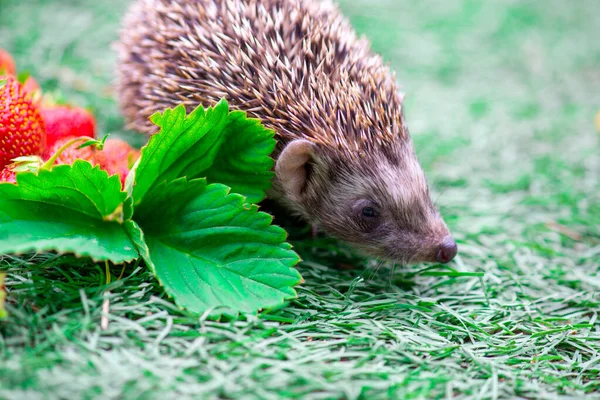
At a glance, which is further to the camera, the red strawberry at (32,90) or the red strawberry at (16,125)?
the red strawberry at (32,90)

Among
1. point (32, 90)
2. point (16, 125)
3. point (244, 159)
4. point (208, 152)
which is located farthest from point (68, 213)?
point (32, 90)

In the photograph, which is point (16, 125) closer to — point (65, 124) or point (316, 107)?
point (65, 124)

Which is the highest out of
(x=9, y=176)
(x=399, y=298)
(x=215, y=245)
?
(x=9, y=176)

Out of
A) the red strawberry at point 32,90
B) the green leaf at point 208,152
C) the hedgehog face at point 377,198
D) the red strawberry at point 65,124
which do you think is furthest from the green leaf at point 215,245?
the red strawberry at point 32,90

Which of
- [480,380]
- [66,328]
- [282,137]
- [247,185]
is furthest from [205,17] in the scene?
[480,380]

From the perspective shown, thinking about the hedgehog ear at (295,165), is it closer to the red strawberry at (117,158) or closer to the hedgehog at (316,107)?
the hedgehog at (316,107)

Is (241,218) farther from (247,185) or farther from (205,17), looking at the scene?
(205,17)
